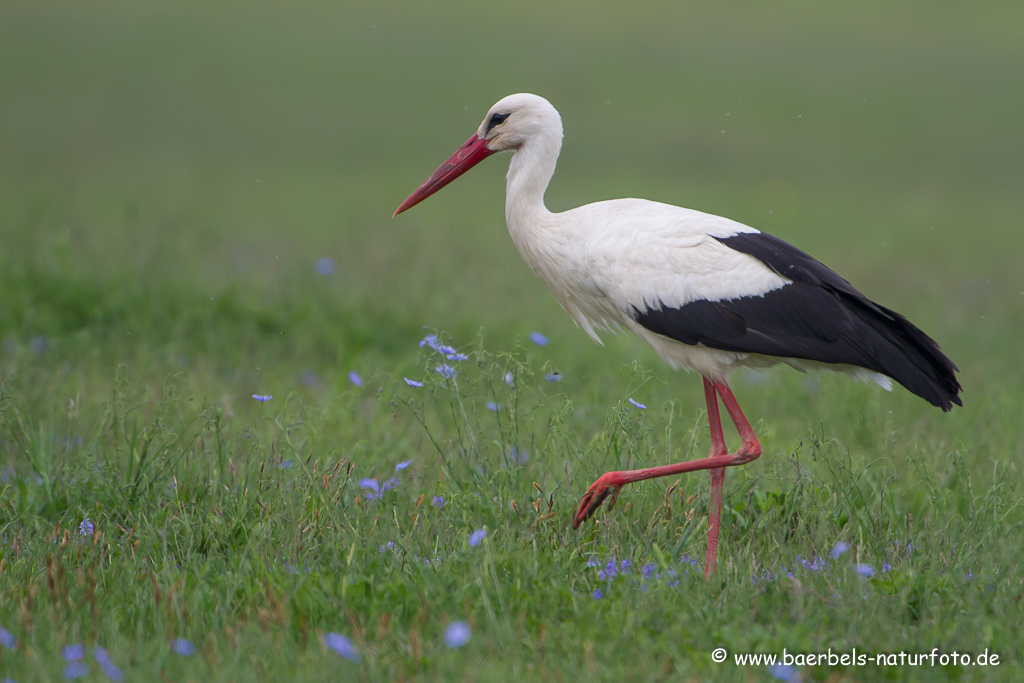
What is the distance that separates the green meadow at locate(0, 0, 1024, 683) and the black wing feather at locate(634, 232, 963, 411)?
35 centimetres

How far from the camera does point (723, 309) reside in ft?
11.6

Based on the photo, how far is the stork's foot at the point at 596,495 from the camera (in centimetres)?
342

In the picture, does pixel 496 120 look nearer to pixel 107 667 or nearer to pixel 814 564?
pixel 814 564

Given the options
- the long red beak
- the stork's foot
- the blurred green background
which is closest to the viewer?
the stork's foot

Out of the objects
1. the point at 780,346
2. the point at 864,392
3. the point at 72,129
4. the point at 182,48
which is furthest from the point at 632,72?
the point at 780,346

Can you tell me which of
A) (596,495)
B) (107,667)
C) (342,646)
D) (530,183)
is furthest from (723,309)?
(107,667)

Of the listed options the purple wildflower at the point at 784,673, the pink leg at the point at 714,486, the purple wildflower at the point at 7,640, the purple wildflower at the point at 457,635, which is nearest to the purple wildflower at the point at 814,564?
the pink leg at the point at 714,486

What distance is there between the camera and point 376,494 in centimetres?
357

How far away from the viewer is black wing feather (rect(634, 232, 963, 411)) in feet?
11.4

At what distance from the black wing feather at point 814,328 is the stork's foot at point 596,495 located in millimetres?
556

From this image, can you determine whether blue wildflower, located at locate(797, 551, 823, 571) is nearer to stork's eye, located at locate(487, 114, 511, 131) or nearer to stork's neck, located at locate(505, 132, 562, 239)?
stork's neck, located at locate(505, 132, 562, 239)

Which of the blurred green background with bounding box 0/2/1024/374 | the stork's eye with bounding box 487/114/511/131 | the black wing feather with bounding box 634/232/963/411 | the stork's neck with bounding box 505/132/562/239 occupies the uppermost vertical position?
the stork's eye with bounding box 487/114/511/131

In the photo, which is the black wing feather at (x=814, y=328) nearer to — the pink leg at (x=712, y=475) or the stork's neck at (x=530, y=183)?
the pink leg at (x=712, y=475)

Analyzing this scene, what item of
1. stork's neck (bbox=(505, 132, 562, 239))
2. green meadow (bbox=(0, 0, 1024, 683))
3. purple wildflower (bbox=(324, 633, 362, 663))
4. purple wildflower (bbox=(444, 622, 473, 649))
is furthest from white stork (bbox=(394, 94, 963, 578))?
purple wildflower (bbox=(324, 633, 362, 663))
